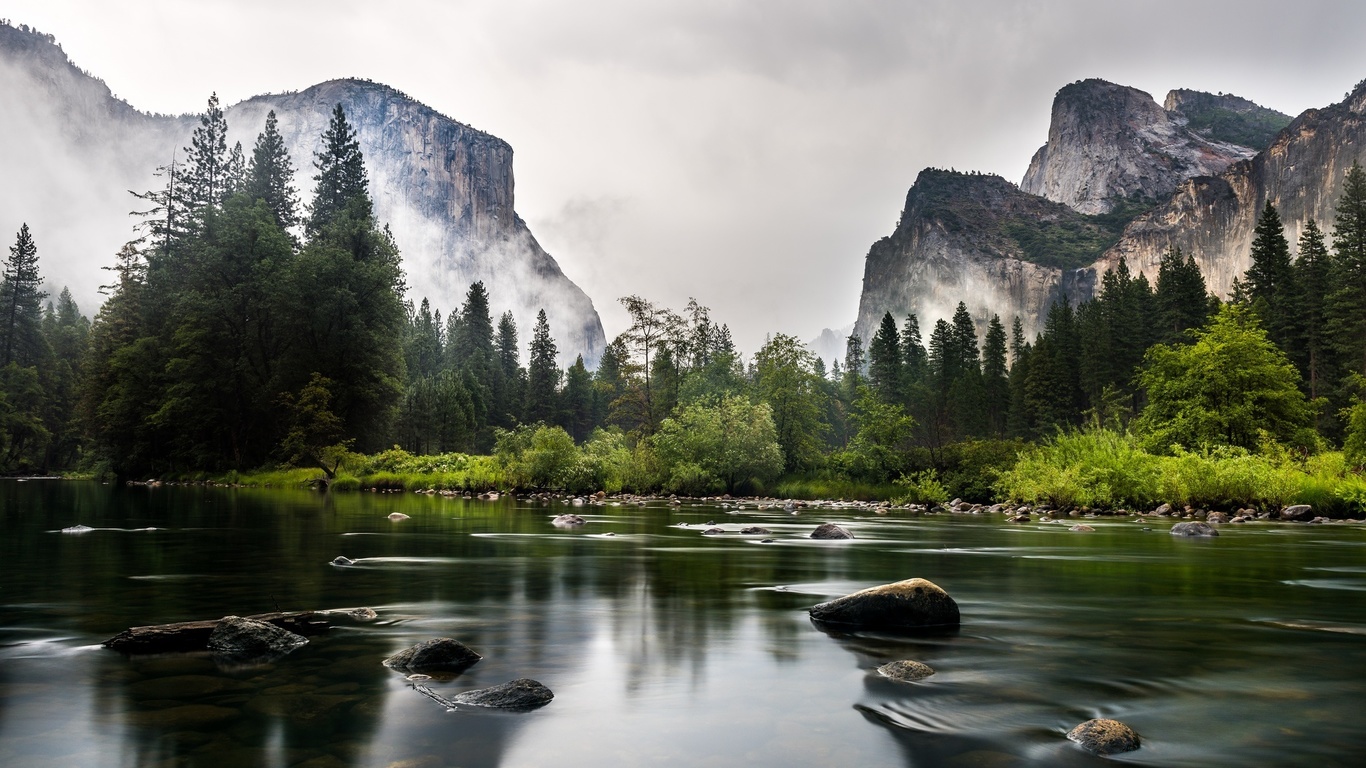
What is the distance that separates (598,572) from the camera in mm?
12086

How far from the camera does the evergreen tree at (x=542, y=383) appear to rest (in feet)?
387

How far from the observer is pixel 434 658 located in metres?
5.98

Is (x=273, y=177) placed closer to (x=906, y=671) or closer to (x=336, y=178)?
(x=336, y=178)

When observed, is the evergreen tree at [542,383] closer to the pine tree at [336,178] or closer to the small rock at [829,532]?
the pine tree at [336,178]

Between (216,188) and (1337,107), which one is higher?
(1337,107)

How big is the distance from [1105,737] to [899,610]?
3716 mm

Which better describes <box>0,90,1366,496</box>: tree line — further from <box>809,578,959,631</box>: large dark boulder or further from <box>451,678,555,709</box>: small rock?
<box>451,678,555,709</box>: small rock

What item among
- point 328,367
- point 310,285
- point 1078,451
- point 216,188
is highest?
point 216,188

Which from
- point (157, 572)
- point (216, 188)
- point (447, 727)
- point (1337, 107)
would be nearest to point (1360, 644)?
point (447, 727)

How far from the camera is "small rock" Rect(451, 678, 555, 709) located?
495 centimetres

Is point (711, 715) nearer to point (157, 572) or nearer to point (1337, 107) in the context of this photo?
point (157, 572)

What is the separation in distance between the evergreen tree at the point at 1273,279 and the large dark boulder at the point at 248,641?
83285mm

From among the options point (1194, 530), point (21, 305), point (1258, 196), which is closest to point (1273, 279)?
point (1194, 530)

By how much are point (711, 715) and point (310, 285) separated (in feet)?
187
